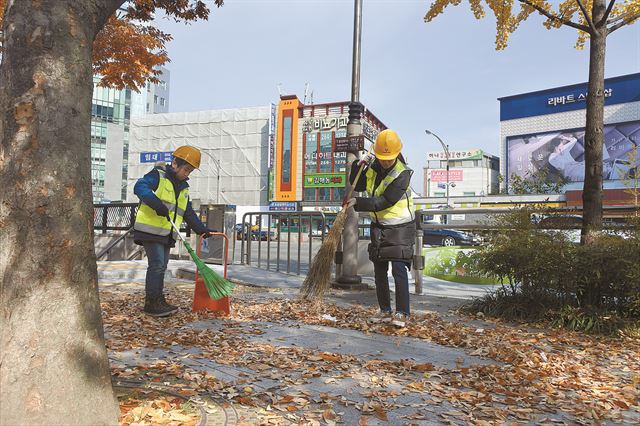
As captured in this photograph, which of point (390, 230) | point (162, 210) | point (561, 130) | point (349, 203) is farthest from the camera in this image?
point (561, 130)

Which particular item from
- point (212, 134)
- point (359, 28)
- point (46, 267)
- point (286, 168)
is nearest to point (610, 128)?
point (286, 168)

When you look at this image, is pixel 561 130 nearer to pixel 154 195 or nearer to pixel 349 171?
pixel 349 171

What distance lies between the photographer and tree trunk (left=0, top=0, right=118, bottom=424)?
1.94m

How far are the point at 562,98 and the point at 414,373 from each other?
57148mm

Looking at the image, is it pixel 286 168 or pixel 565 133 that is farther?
pixel 286 168

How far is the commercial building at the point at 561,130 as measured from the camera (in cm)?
4725

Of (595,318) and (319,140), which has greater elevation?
(319,140)

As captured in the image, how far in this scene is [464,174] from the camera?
3777 inches

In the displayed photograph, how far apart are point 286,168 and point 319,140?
5.10 meters

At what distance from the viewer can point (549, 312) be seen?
4957 millimetres

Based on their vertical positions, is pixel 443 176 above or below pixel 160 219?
above

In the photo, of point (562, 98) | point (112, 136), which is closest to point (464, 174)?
point (562, 98)

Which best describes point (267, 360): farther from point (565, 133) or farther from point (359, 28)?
point (565, 133)

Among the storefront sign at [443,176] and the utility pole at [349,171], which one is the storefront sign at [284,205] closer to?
the storefront sign at [443,176]
